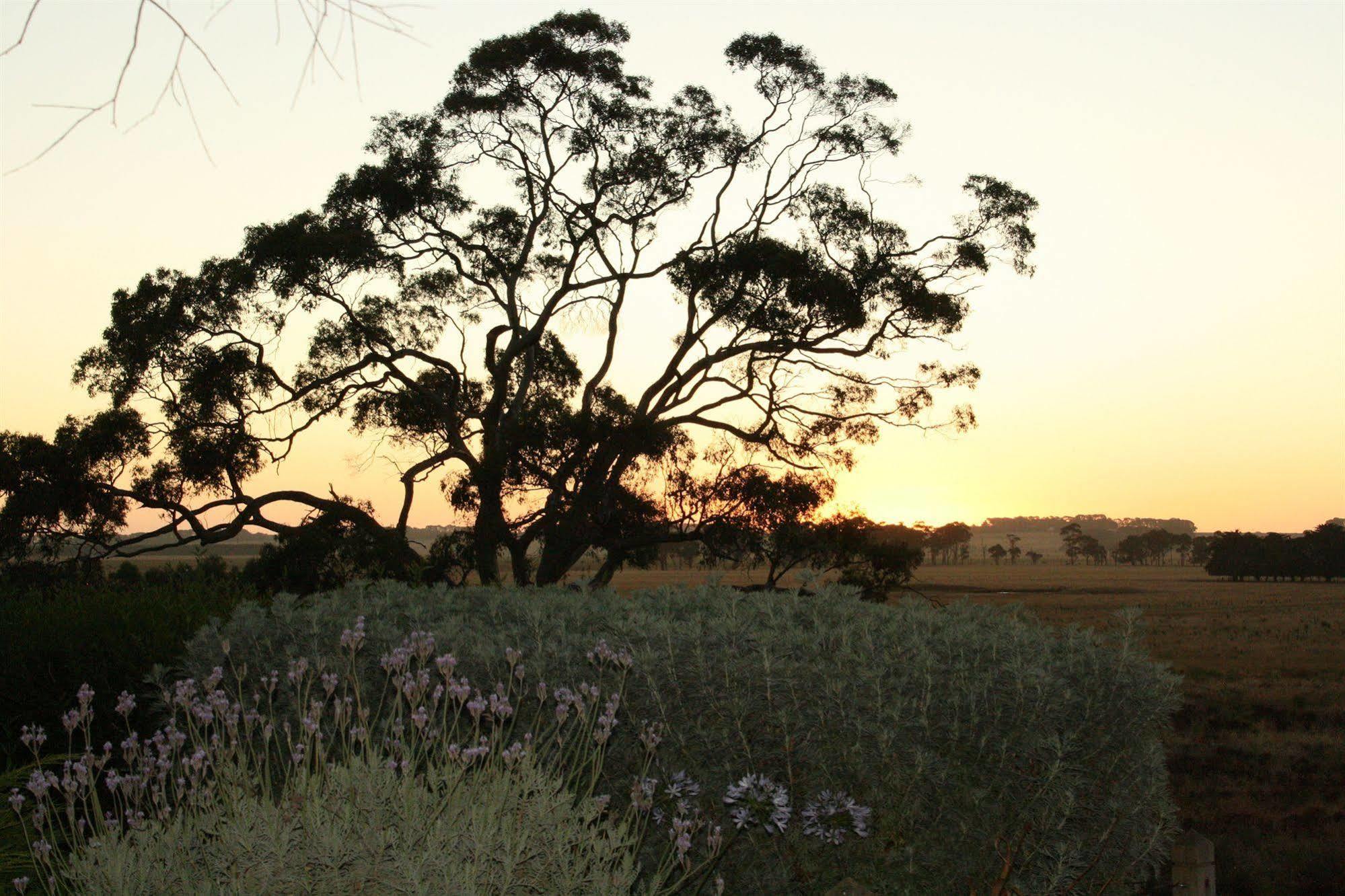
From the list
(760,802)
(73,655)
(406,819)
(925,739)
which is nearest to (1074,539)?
(73,655)

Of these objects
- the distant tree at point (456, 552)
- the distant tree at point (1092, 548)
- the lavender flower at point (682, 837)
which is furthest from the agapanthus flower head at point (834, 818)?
the distant tree at point (1092, 548)

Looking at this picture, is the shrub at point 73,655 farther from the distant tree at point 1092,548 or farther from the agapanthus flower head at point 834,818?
the distant tree at point 1092,548

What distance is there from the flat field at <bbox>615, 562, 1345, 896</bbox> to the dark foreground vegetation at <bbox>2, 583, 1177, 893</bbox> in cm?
43

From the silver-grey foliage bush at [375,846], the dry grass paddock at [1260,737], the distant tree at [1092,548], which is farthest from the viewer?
the distant tree at [1092,548]

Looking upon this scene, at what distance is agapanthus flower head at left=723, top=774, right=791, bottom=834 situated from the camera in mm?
4477

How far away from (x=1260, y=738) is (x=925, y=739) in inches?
621

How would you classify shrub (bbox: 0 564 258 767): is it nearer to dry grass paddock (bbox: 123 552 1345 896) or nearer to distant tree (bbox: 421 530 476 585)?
dry grass paddock (bbox: 123 552 1345 896)

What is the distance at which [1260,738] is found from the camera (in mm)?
17344

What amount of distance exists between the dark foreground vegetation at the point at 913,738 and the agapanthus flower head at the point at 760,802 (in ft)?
0.26

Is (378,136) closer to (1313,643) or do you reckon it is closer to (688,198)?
(688,198)

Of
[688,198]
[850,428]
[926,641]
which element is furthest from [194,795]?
[688,198]

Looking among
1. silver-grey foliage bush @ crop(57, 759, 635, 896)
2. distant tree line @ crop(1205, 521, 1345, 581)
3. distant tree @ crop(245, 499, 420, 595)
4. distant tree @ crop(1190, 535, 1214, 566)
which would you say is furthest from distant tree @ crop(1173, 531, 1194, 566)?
silver-grey foliage bush @ crop(57, 759, 635, 896)

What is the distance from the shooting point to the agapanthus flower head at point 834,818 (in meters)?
4.44

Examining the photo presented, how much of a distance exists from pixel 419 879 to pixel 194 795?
4.04ft
